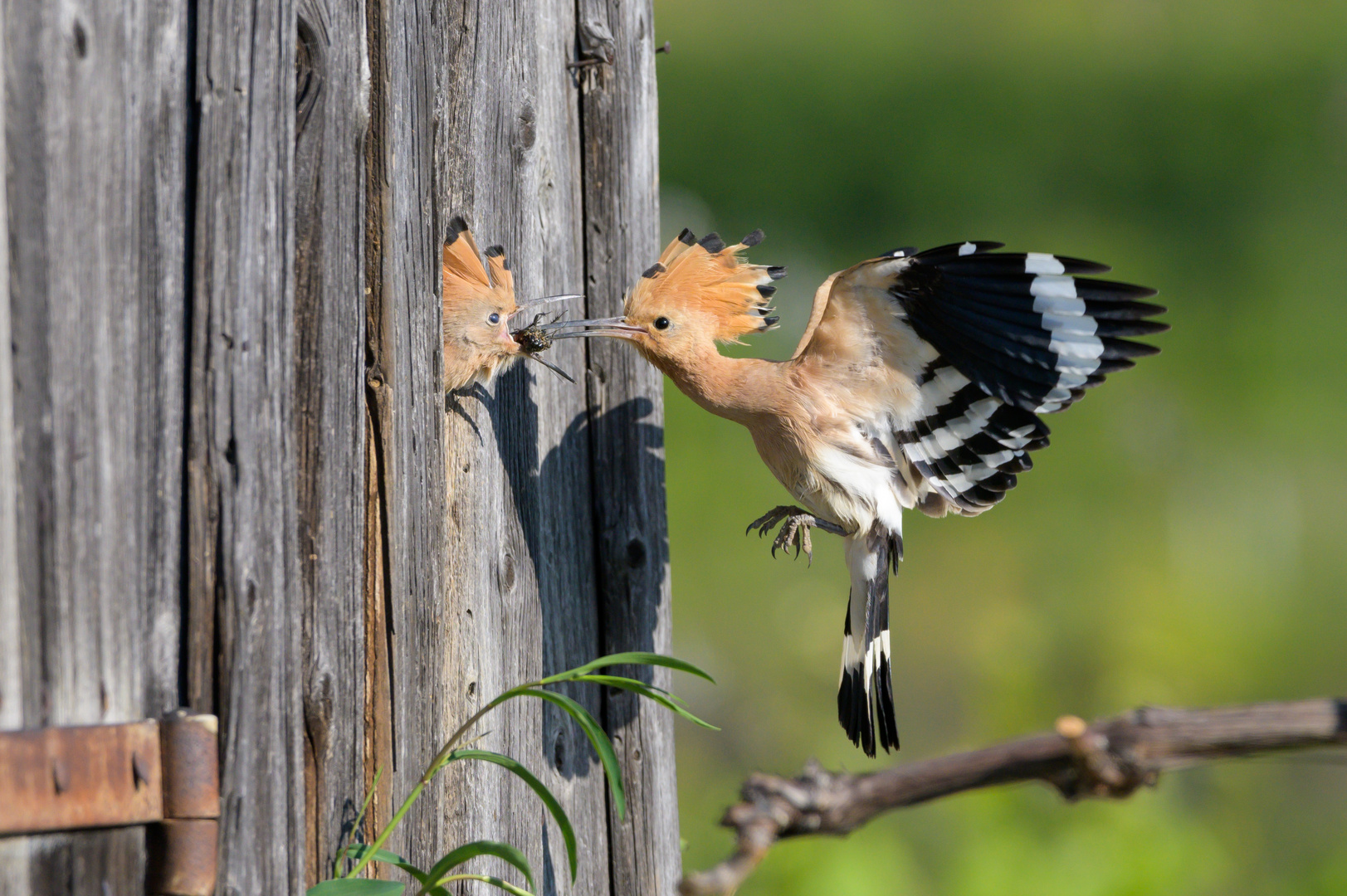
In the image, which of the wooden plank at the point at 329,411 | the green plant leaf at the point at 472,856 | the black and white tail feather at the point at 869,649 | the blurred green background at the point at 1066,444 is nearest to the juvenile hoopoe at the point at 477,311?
the wooden plank at the point at 329,411

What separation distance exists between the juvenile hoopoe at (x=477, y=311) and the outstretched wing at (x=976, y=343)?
0.97 metres

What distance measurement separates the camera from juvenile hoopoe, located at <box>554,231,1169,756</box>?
9.68ft

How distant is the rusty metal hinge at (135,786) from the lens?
140cm

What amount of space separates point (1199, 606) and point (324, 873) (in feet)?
20.3

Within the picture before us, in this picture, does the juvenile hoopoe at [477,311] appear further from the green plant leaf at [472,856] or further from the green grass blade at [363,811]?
the green plant leaf at [472,856]

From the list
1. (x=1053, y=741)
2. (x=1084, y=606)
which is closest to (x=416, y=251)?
(x=1053, y=741)

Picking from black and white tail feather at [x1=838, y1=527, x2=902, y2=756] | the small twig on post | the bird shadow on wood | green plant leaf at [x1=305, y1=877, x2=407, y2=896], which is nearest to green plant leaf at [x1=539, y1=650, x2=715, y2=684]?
green plant leaf at [x1=305, y1=877, x2=407, y2=896]

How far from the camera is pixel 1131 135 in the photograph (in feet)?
33.7

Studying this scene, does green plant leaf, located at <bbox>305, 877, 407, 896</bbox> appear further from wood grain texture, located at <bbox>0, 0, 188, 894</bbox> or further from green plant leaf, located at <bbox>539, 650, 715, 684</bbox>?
green plant leaf, located at <bbox>539, 650, 715, 684</bbox>

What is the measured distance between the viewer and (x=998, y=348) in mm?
3072

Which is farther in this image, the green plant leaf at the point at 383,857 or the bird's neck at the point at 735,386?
the bird's neck at the point at 735,386

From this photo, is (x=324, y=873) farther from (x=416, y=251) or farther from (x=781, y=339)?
(x=781, y=339)

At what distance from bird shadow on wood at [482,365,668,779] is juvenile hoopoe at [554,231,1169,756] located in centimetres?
21

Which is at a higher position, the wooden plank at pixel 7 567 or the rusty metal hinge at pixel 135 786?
the wooden plank at pixel 7 567
